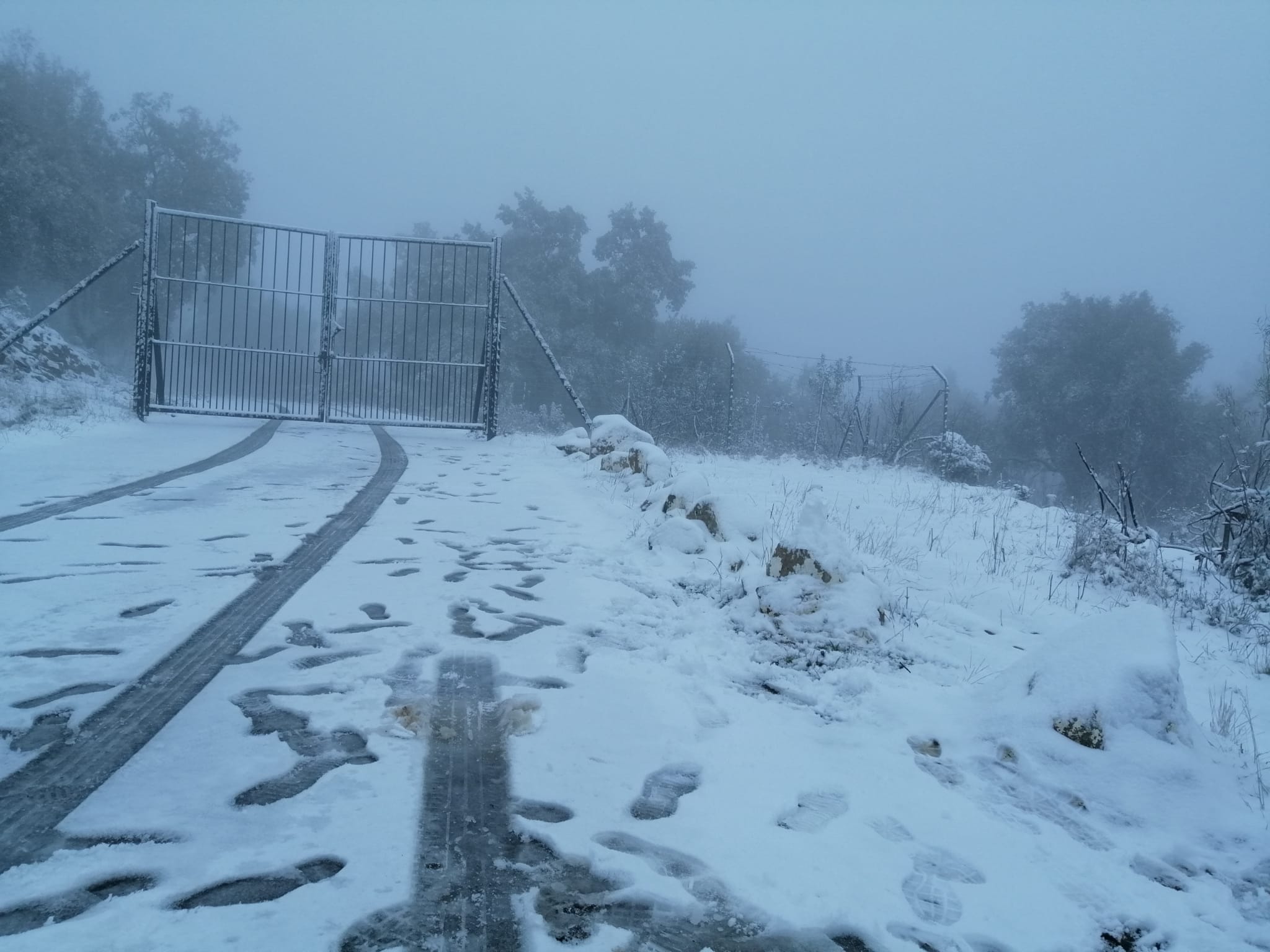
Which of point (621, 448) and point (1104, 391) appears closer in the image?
point (621, 448)

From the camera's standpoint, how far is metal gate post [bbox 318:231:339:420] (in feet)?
40.9

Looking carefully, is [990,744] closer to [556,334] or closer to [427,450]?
[427,450]

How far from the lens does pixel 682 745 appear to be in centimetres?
248

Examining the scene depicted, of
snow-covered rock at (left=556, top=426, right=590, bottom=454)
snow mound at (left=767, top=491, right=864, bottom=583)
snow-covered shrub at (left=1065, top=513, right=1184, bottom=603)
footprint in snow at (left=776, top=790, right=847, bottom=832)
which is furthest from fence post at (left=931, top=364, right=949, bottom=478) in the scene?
footprint in snow at (left=776, top=790, right=847, bottom=832)

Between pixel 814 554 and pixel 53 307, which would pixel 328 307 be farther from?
pixel 814 554

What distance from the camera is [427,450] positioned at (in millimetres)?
11016

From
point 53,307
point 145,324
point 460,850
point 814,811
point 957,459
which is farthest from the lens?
point 957,459

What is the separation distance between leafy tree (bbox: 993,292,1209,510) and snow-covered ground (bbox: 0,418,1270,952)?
73.5 feet

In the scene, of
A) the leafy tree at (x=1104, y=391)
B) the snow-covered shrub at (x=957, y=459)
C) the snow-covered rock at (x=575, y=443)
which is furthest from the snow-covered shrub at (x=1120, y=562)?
the leafy tree at (x=1104, y=391)

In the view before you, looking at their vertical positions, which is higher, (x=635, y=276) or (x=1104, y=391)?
(x=635, y=276)

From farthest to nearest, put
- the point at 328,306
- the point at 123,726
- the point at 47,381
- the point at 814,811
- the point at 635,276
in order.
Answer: the point at 635,276, the point at 47,381, the point at 328,306, the point at 123,726, the point at 814,811

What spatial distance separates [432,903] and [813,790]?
111cm

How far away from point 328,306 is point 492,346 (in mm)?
2585

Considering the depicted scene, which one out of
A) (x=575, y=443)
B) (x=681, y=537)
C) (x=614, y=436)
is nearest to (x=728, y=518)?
(x=681, y=537)
